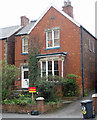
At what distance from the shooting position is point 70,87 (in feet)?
53.3

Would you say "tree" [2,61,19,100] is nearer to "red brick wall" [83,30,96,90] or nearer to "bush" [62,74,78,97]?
"bush" [62,74,78,97]

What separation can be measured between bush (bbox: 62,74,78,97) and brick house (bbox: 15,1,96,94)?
64 centimetres

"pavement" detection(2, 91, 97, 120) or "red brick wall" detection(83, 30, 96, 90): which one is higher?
"red brick wall" detection(83, 30, 96, 90)

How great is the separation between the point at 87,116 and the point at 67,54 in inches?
318

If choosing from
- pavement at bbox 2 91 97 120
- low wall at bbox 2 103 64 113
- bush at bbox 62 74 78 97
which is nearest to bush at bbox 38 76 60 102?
low wall at bbox 2 103 64 113

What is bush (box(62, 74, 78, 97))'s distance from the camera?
1610 centimetres

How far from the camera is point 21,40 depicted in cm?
2102

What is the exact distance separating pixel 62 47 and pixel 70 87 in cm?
407

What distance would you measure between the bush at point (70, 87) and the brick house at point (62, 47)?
64cm

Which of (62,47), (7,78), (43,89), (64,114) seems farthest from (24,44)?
(64,114)

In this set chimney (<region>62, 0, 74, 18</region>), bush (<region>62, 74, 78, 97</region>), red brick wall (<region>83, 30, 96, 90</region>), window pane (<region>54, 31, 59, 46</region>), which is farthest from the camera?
chimney (<region>62, 0, 74, 18</region>)

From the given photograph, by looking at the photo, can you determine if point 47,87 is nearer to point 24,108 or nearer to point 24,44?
point 24,108

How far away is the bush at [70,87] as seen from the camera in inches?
634

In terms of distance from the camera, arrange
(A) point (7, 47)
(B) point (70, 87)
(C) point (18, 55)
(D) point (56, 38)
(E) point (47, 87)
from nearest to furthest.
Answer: (E) point (47, 87) → (B) point (70, 87) → (D) point (56, 38) → (C) point (18, 55) → (A) point (7, 47)
